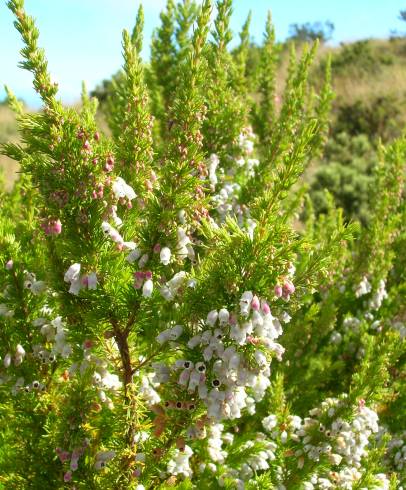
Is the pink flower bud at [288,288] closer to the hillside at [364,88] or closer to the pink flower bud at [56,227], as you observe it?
the pink flower bud at [56,227]

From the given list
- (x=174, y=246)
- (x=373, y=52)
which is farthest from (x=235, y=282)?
(x=373, y=52)

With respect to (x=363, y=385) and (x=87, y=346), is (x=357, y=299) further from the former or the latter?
(x=87, y=346)

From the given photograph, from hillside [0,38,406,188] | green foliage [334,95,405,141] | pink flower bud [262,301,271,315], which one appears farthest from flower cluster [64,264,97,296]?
green foliage [334,95,405,141]

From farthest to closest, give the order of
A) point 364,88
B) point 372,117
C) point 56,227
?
point 364,88 → point 372,117 → point 56,227

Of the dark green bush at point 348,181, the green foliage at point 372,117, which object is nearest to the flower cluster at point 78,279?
the dark green bush at point 348,181

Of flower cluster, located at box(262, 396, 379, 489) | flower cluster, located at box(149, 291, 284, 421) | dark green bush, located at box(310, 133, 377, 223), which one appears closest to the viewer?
flower cluster, located at box(149, 291, 284, 421)

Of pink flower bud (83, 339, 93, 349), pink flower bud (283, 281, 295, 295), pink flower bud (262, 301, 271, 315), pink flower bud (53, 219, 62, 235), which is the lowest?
pink flower bud (262, 301, 271, 315)

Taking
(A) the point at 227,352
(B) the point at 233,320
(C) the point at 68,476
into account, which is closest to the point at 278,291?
(B) the point at 233,320

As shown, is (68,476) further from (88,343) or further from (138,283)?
(138,283)

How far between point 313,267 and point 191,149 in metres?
0.69

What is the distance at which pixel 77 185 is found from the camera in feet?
6.36

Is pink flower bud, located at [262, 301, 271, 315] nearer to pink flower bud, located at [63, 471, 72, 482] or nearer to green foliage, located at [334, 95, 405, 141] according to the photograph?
pink flower bud, located at [63, 471, 72, 482]

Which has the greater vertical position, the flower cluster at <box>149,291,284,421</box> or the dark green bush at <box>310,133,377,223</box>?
the dark green bush at <box>310,133,377,223</box>

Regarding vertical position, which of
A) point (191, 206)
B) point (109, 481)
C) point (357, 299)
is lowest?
point (109, 481)
